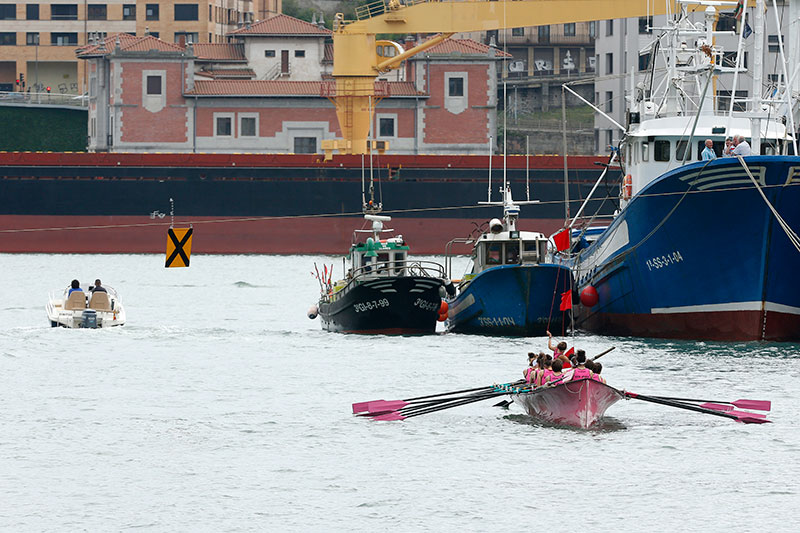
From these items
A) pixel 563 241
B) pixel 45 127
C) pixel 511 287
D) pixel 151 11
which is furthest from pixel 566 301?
pixel 151 11

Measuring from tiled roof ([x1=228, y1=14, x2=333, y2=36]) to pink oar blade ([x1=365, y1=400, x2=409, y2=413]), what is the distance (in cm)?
8076

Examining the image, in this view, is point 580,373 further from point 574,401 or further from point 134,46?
point 134,46

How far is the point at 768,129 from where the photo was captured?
41.5m

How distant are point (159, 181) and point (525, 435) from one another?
5830 cm

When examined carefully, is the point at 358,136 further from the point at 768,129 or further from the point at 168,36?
the point at 168,36

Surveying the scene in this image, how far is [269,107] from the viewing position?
10050 centimetres

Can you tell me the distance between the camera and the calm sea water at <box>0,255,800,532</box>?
77.6ft

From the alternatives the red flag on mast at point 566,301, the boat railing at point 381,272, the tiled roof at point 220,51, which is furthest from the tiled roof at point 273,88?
the red flag on mast at point 566,301

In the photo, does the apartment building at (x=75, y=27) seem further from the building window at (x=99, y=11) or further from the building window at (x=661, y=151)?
the building window at (x=661, y=151)

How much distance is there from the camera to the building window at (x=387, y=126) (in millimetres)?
100812

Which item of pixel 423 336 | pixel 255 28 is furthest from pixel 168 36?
pixel 423 336

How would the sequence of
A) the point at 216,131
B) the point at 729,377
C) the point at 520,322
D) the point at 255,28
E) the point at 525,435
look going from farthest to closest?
the point at 255,28, the point at 216,131, the point at 520,322, the point at 729,377, the point at 525,435

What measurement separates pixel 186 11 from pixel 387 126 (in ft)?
118

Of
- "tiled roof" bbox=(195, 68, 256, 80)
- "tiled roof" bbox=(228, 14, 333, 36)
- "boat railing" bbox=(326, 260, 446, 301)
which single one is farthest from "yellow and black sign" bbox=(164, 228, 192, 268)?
"tiled roof" bbox=(228, 14, 333, 36)
